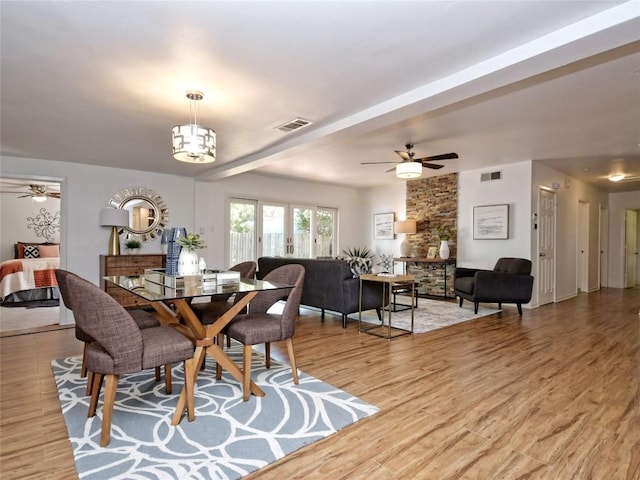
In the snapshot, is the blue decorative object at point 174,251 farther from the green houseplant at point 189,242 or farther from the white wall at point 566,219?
the white wall at point 566,219

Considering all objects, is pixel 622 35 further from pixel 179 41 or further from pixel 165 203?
pixel 165 203

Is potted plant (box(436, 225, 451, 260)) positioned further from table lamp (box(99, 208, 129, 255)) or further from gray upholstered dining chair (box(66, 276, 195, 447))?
gray upholstered dining chair (box(66, 276, 195, 447))

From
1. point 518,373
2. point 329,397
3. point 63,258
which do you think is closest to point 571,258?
point 518,373

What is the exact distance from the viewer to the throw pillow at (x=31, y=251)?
25.7 ft

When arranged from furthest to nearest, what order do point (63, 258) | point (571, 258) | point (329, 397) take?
1. point (571, 258)
2. point (63, 258)
3. point (329, 397)

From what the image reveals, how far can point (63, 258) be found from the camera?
17.7 feet

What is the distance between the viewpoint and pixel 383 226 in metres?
8.73

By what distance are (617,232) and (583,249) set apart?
5.71ft

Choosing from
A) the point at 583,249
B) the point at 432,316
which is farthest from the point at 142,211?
the point at 583,249

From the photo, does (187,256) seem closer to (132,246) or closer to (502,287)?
(132,246)

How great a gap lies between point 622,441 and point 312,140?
3448 millimetres

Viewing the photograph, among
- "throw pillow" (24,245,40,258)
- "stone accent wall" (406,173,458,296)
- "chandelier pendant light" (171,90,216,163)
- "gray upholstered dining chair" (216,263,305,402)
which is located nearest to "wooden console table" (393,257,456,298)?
"stone accent wall" (406,173,458,296)

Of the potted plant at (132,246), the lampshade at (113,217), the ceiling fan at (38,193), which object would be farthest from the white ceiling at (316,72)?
the ceiling fan at (38,193)

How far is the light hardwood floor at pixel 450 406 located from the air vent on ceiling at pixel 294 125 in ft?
7.64
